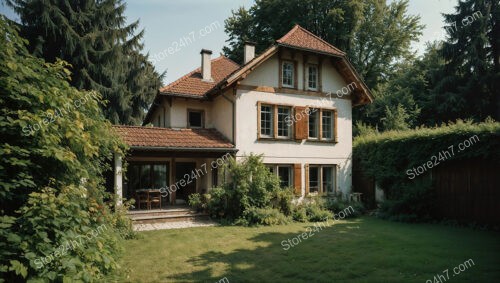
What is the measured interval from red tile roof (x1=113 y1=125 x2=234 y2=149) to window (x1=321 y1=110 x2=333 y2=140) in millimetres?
5574

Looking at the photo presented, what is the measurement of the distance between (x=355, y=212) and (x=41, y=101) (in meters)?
14.1

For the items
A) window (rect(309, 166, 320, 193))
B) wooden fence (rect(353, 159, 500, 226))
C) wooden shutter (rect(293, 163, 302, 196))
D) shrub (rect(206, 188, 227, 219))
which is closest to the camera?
wooden fence (rect(353, 159, 500, 226))

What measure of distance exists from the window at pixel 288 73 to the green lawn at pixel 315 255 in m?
7.71

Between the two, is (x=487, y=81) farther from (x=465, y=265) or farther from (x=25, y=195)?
(x=25, y=195)

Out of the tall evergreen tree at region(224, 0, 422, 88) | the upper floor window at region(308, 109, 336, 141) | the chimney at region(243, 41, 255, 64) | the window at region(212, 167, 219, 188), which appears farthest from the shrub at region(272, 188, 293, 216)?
the tall evergreen tree at region(224, 0, 422, 88)

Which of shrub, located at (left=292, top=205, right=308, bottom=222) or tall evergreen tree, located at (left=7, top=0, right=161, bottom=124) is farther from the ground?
tall evergreen tree, located at (left=7, top=0, right=161, bottom=124)

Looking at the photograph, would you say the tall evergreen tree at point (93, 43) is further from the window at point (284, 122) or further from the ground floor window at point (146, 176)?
the window at point (284, 122)

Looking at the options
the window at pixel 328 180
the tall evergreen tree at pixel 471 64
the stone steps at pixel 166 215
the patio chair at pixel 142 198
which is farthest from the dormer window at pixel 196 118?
the tall evergreen tree at pixel 471 64

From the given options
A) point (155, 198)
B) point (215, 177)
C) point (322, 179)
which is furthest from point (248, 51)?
point (155, 198)

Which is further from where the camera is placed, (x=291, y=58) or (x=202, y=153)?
(x=291, y=58)

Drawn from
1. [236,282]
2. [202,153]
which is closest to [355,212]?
[202,153]

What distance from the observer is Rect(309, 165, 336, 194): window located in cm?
1662

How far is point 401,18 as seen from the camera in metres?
28.7

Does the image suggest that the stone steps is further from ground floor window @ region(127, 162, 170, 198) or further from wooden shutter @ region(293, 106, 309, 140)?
wooden shutter @ region(293, 106, 309, 140)
